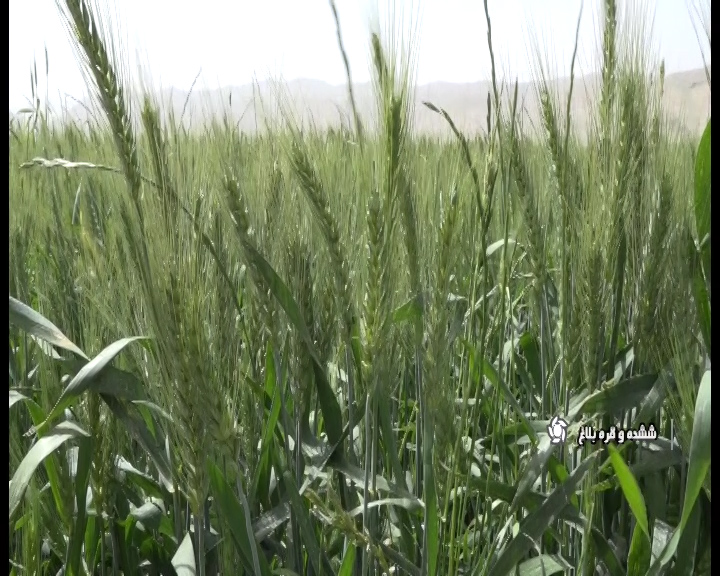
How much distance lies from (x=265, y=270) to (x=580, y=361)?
0.41 metres

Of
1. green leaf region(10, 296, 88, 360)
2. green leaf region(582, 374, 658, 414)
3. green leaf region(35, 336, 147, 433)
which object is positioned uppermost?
green leaf region(10, 296, 88, 360)

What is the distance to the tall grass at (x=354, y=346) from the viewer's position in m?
0.73

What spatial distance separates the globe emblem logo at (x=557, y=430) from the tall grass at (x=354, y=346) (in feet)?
0.04

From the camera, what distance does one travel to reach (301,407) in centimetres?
92

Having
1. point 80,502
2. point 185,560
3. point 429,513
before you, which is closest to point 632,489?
point 429,513

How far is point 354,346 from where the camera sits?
1088 millimetres

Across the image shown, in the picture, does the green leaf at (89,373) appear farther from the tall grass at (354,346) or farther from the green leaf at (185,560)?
the green leaf at (185,560)

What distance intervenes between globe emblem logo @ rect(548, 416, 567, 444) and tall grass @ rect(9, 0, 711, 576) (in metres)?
0.01

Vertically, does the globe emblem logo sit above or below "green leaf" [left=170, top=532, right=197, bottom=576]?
above

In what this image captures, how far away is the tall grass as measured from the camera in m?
0.73

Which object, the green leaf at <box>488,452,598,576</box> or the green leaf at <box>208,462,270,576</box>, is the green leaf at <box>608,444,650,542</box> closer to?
the green leaf at <box>488,452,598,576</box>

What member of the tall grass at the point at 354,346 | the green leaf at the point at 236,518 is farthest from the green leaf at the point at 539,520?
the green leaf at the point at 236,518

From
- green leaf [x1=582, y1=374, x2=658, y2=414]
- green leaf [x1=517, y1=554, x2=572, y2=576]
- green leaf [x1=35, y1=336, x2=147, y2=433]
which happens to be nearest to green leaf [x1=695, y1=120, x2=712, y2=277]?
green leaf [x1=582, y1=374, x2=658, y2=414]

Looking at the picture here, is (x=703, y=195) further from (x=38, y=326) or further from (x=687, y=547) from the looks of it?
(x=38, y=326)
